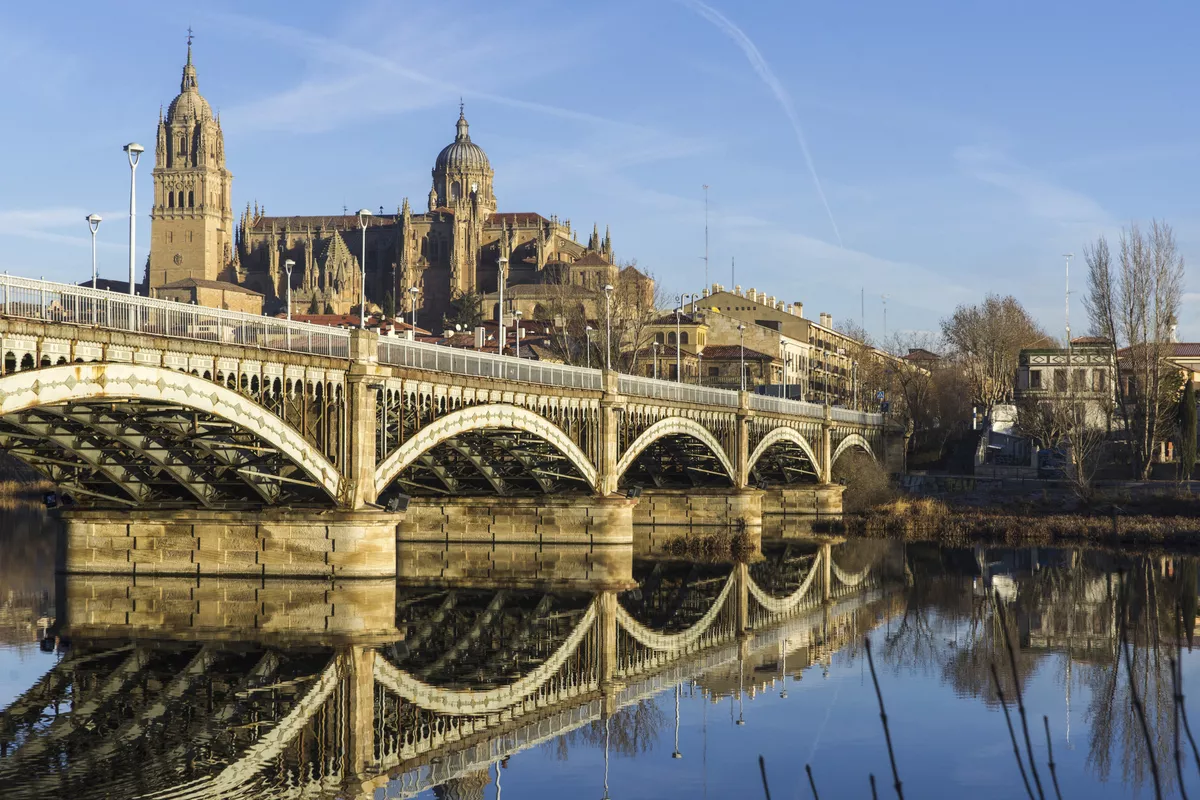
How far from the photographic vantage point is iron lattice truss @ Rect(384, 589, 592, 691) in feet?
103

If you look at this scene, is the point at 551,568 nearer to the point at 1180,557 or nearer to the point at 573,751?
the point at 1180,557

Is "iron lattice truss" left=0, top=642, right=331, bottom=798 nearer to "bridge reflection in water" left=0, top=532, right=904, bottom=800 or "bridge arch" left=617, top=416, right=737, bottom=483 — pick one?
"bridge reflection in water" left=0, top=532, right=904, bottom=800

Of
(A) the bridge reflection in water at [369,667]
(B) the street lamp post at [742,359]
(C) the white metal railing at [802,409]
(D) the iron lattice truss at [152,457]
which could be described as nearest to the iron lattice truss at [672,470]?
(C) the white metal railing at [802,409]

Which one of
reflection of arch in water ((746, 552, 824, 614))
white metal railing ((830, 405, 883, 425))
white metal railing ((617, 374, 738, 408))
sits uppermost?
white metal railing ((617, 374, 738, 408))

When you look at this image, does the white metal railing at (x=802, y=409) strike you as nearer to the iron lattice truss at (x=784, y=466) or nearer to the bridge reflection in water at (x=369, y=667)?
the iron lattice truss at (x=784, y=466)

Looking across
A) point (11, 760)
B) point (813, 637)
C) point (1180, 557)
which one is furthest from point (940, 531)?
point (11, 760)

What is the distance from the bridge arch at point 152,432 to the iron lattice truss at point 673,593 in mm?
9483

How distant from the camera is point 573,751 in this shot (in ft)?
80.3

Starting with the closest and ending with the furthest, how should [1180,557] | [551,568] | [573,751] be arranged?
[573,751], [551,568], [1180,557]

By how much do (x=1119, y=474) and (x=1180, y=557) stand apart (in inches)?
1150

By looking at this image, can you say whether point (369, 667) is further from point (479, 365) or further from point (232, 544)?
point (479, 365)

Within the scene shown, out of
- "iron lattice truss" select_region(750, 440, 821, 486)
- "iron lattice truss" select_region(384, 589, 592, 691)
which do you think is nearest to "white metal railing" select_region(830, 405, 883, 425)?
"iron lattice truss" select_region(750, 440, 821, 486)

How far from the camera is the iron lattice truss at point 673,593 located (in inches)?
1630

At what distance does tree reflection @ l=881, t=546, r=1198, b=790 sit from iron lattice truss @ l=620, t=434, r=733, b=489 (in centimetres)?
1645
